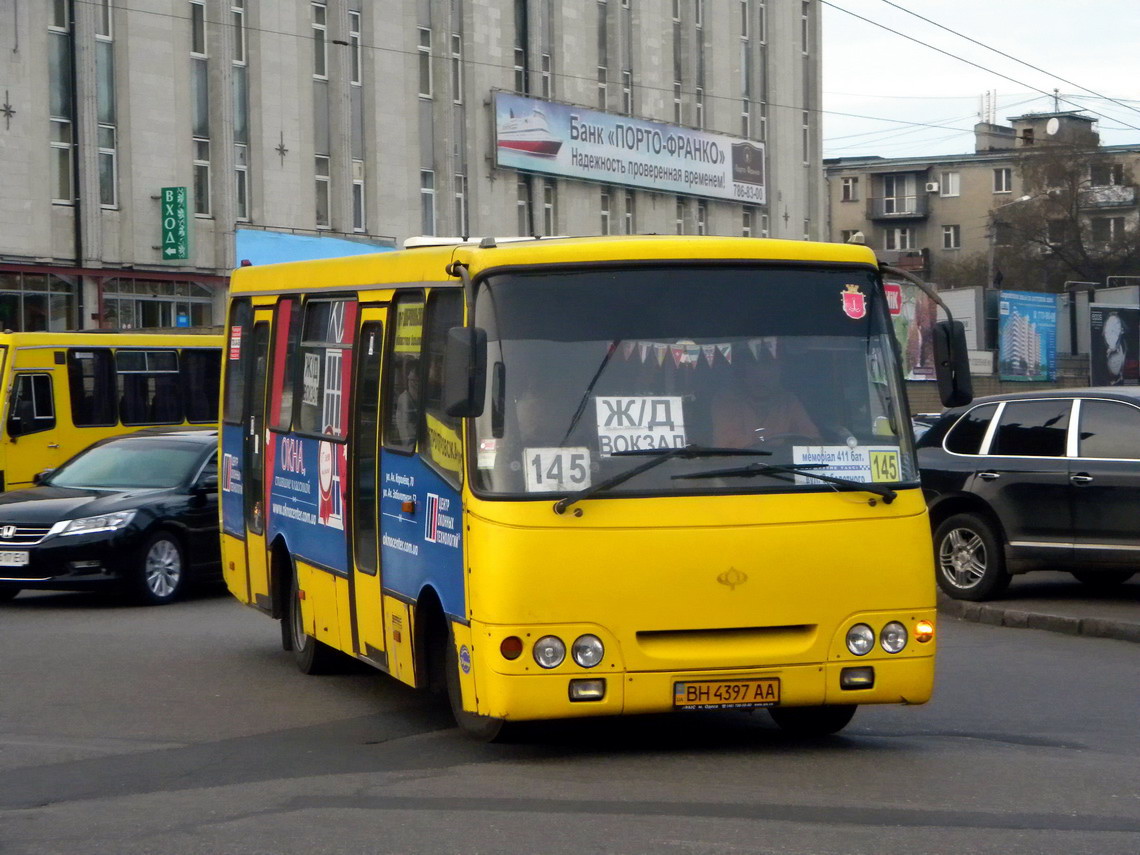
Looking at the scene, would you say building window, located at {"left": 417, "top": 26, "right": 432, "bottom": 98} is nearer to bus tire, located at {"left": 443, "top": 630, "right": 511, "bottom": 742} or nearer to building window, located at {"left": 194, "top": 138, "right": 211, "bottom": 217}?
building window, located at {"left": 194, "top": 138, "right": 211, "bottom": 217}

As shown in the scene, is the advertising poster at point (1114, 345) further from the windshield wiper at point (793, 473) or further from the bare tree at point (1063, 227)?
the windshield wiper at point (793, 473)

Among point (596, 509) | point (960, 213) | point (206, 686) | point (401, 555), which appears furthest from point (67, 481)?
point (960, 213)

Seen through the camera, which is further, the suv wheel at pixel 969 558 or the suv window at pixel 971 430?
the suv window at pixel 971 430

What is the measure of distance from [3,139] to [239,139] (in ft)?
24.8

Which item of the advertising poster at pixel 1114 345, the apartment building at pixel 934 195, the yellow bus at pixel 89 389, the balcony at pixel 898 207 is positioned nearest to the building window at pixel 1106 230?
the apartment building at pixel 934 195

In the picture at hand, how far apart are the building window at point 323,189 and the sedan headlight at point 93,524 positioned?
106 ft

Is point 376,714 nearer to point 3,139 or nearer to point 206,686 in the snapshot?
point 206,686

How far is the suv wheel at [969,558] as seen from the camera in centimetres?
1500

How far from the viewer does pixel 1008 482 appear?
14852 millimetres

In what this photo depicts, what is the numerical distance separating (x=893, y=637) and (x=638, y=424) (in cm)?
147

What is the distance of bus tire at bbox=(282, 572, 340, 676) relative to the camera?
1121 centimetres

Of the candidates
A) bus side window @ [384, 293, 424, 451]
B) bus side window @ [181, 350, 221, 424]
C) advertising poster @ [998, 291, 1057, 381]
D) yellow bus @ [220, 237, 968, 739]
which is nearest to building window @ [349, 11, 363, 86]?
bus side window @ [181, 350, 221, 424]

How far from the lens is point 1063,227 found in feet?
300

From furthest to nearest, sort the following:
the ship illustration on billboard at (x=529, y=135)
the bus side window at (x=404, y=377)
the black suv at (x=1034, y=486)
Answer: the ship illustration on billboard at (x=529, y=135) < the black suv at (x=1034, y=486) < the bus side window at (x=404, y=377)
